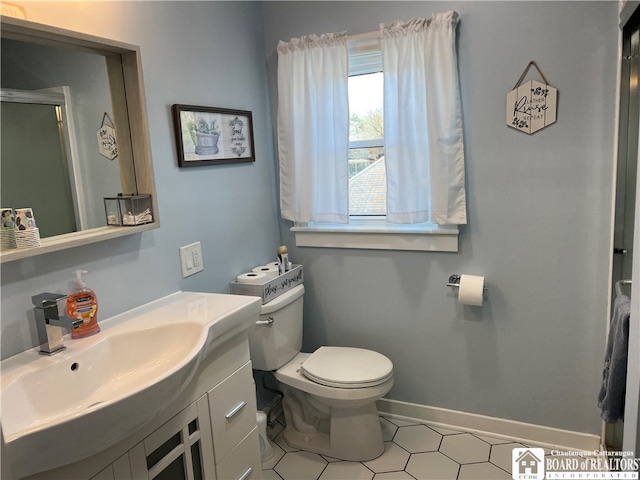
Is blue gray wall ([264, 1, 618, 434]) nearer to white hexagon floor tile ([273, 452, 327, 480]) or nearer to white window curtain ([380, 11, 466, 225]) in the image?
white window curtain ([380, 11, 466, 225])

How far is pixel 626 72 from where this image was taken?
187 centimetres

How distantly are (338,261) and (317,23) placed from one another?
4.12ft

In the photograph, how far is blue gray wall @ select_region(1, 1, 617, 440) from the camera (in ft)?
6.32

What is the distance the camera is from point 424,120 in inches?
88.4

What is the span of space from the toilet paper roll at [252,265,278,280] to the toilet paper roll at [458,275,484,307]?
92 centimetres

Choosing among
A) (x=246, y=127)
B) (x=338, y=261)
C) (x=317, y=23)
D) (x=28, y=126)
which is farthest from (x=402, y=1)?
(x=28, y=126)

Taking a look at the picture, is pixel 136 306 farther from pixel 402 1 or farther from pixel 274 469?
pixel 402 1

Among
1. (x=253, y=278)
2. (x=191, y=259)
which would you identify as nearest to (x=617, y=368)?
(x=253, y=278)

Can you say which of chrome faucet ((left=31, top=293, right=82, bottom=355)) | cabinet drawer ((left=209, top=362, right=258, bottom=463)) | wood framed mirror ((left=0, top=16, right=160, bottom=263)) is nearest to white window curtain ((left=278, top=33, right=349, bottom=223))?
wood framed mirror ((left=0, top=16, right=160, bottom=263))

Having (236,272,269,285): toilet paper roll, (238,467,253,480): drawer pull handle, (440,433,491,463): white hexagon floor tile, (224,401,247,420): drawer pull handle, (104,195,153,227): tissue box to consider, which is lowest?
(440,433,491,463): white hexagon floor tile

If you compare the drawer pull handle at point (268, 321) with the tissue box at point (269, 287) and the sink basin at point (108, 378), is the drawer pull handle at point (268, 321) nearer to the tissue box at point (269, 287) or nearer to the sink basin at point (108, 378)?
the tissue box at point (269, 287)

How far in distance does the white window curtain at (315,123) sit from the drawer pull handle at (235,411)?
3.58ft

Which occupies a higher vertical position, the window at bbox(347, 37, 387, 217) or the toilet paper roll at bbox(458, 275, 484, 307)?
the window at bbox(347, 37, 387, 217)

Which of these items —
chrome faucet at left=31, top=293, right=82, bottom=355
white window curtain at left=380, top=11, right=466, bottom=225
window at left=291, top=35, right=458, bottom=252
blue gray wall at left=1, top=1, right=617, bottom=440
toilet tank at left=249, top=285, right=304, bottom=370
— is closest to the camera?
chrome faucet at left=31, top=293, right=82, bottom=355
